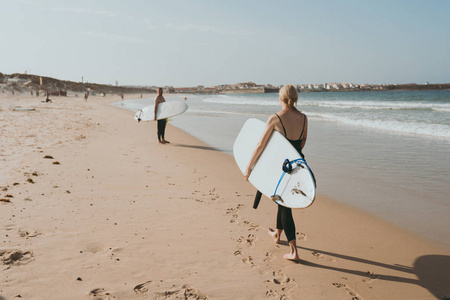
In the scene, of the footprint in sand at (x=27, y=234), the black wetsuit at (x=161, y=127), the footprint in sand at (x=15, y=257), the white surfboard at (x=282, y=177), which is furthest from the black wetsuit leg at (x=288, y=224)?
the black wetsuit at (x=161, y=127)

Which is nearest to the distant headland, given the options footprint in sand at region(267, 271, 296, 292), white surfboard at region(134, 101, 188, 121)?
white surfboard at region(134, 101, 188, 121)

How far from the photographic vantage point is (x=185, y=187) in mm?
5340

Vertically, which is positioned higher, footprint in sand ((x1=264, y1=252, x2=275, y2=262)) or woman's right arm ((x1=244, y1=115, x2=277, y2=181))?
woman's right arm ((x1=244, y1=115, x2=277, y2=181))

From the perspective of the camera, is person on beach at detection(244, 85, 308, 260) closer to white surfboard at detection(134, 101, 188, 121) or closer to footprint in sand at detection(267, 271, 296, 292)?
footprint in sand at detection(267, 271, 296, 292)

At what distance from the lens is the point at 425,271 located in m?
2.93

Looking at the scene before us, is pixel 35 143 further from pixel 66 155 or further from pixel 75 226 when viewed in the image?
pixel 75 226

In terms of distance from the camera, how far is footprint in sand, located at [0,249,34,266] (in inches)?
105

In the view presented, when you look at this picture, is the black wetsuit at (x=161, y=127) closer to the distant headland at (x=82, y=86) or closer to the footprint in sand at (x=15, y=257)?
the footprint in sand at (x=15, y=257)

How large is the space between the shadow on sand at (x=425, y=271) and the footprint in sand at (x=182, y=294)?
1.17 meters

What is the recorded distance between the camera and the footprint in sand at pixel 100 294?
231cm

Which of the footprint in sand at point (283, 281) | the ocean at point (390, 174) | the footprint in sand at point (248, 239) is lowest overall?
the footprint in sand at point (283, 281)

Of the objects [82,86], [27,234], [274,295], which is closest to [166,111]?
[27,234]

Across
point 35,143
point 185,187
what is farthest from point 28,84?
point 185,187

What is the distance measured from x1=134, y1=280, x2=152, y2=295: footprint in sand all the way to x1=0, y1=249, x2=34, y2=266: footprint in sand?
108cm
